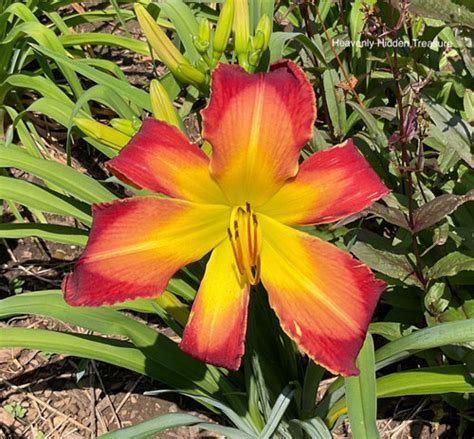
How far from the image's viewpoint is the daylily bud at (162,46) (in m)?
1.52

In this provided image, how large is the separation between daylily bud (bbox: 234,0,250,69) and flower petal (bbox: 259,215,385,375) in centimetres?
47

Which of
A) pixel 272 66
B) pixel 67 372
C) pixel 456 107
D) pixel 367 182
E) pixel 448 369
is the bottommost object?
pixel 67 372

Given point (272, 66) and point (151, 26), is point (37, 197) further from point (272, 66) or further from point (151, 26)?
point (272, 66)

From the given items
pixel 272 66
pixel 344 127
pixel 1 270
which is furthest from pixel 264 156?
pixel 1 270

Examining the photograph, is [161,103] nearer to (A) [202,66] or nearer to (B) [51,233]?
(A) [202,66]

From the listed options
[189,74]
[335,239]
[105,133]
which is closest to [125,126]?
[105,133]

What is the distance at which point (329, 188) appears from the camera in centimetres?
118

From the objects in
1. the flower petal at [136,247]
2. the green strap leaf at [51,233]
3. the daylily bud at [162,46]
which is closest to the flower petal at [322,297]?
the flower petal at [136,247]

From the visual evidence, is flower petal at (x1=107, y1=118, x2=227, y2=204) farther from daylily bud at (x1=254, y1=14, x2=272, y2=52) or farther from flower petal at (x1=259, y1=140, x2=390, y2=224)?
daylily bud at (x1=254, y1=14, x2=272, y2=52)

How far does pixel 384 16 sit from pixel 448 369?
3.12ft

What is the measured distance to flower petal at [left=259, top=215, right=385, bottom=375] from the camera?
3.65ft

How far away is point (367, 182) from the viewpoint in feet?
3.83

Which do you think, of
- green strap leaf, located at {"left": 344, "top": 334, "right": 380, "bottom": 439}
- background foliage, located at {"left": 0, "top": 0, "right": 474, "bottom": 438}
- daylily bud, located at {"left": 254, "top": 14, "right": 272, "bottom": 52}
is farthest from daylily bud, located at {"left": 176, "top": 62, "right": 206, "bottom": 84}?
green strap leaf, located at {"left": 344, "top": 334, "right": 380, "bottom": 439}

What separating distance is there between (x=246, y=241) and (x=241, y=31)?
551mm
